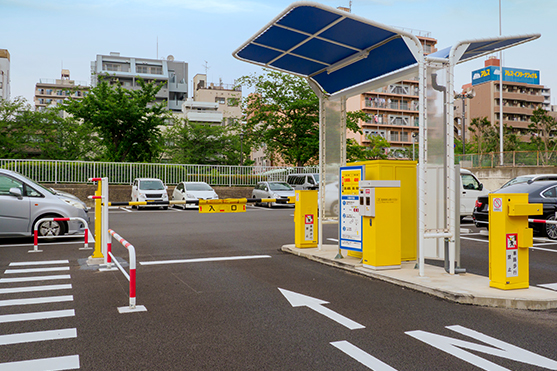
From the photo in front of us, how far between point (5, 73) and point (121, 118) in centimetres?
6347

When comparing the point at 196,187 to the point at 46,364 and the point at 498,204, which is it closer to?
the point at 498,204

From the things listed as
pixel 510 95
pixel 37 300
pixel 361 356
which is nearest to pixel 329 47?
pixel 361 356

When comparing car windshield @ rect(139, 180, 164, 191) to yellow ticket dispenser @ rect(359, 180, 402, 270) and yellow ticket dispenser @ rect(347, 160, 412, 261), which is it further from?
yellow ticket dispenser @ rect(359, 180, 402, 270)

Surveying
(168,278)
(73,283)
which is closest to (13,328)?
(73,283)

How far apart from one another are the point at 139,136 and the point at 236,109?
63.9m

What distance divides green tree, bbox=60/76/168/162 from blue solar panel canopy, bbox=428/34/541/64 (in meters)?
26.6

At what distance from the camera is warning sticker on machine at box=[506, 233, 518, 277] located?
614 cm

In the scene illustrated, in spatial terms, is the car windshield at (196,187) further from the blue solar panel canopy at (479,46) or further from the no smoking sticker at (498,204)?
the no smoking sticker at (498,204)

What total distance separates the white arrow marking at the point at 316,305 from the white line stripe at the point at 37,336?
8.29 ft

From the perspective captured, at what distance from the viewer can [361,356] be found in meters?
4.06

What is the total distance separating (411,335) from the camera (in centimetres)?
465

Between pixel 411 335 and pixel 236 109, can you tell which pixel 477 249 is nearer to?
pixel 411 335

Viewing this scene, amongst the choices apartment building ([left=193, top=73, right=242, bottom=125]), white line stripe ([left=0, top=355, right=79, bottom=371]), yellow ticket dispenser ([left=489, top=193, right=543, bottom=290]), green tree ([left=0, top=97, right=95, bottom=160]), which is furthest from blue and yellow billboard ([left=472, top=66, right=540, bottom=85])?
white line stripe ([left=0, top=355, right=79, bottom=371])

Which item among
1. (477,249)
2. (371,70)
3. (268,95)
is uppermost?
(268,95)
